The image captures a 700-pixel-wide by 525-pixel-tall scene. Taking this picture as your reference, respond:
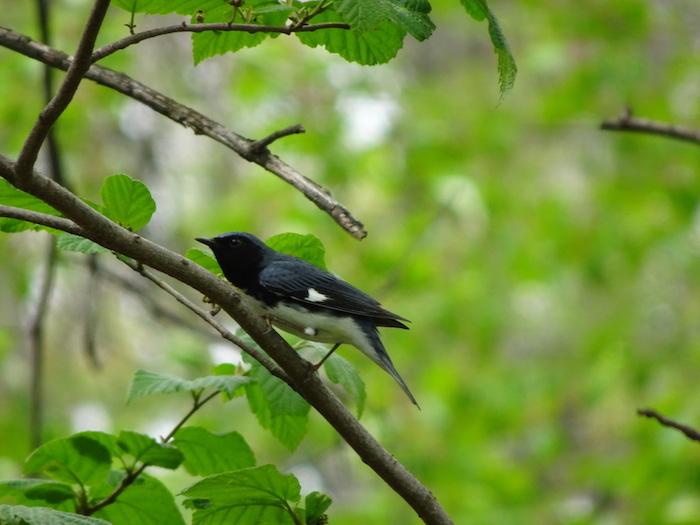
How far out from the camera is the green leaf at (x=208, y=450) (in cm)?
185

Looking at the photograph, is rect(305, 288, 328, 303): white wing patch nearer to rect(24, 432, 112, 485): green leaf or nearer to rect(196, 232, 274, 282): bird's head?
rect(196, 232, 274, 282): bird's head

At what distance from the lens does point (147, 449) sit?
1.74 m

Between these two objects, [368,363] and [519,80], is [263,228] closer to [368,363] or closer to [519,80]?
[368,363]

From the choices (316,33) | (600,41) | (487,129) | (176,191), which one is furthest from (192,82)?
(316,33)

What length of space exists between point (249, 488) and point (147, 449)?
0.31 metres

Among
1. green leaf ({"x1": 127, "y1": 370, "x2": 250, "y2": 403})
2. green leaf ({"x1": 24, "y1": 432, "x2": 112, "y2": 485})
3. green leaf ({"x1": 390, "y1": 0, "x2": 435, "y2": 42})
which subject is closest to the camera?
green leaf ({"x1": 390, "y1": 0, "x2": 435, "y2": 42})

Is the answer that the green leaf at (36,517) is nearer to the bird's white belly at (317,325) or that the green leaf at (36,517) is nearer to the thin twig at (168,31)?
the thin twig at (168,31)

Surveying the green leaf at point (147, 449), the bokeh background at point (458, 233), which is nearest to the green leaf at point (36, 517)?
the green leaf at point (147, 449)

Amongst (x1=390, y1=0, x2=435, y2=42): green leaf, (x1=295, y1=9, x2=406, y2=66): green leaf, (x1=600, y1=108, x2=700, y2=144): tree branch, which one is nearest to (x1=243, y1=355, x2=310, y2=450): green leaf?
(x1=295, y1=9, x2=406, y2=66): green leaf

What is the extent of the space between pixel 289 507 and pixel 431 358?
716cm

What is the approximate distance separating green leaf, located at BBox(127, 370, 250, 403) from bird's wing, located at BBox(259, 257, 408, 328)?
921 mm

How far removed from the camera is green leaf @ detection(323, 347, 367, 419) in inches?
78.7

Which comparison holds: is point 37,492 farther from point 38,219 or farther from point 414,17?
point 414,17

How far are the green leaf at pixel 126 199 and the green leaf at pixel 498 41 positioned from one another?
0.75 meters
